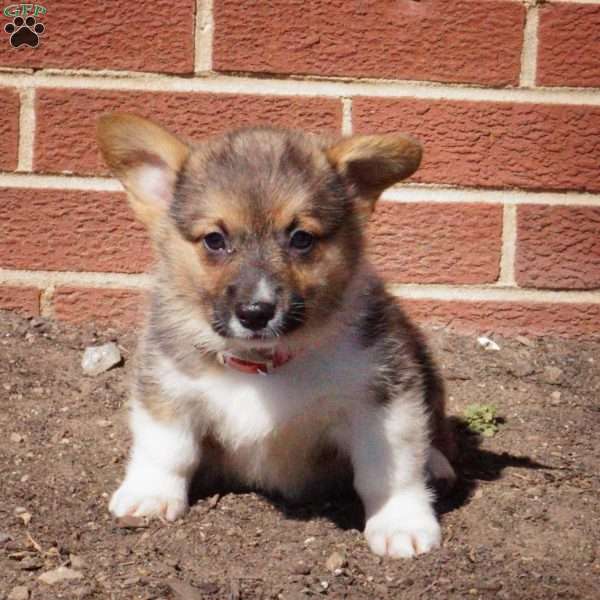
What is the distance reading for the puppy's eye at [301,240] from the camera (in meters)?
2.89

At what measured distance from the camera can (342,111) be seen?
3896 mm

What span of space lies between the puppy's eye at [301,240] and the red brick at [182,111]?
1.06 m

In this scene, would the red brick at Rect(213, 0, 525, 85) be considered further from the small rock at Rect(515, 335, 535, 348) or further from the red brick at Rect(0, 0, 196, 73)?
the small rock at Rect(515, 335, 535, 348)

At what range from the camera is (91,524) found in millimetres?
2936

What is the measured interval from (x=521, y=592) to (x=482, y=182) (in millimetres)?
1851

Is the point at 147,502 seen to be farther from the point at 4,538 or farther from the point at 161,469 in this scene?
the point at 4,538

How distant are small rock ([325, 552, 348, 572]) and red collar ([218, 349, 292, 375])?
55 centimetres

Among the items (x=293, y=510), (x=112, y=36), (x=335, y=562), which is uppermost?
(x=112, y=36)

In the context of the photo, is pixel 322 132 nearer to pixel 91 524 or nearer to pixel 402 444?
pixel 402 444

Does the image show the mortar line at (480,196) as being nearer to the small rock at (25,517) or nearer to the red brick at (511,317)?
the red brick at (511,317)

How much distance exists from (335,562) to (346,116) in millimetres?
1790

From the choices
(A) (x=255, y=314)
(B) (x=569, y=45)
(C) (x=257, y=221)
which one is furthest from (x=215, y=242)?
(B) (x=569, y=45)

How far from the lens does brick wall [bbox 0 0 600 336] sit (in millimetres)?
3852

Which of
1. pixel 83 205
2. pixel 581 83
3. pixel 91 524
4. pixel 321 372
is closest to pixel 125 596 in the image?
pixel 91 524
